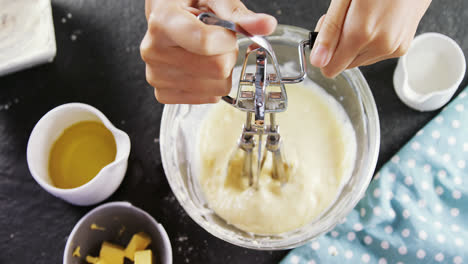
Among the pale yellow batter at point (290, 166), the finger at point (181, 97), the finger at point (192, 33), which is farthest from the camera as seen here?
the pale yellow batter at point (290, 166)

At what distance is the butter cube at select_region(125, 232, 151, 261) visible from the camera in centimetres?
65

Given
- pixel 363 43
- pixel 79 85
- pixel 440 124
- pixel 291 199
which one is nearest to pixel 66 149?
pixel 79 85

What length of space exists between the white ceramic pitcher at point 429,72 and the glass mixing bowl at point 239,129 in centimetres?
9

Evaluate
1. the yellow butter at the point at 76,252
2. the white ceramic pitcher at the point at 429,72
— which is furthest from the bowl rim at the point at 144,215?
the white ceramic pitcher at the point at 429,72

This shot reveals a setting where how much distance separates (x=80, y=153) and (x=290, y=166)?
1.12ft

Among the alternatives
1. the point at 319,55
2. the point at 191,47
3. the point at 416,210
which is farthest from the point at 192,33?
the point at 416,210

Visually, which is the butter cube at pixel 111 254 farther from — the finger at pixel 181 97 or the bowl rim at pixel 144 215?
the finger at pixel 181 97

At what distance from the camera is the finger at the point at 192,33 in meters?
0.39

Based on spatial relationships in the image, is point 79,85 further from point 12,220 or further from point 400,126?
point 400,126

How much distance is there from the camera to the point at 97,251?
0.68m

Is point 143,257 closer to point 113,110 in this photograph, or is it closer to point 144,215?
point 144,215

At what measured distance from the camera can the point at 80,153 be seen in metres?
0.69

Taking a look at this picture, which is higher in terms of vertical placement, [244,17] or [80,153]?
[244,17]

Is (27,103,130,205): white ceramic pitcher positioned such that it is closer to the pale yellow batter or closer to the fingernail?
the pale yellow batter
